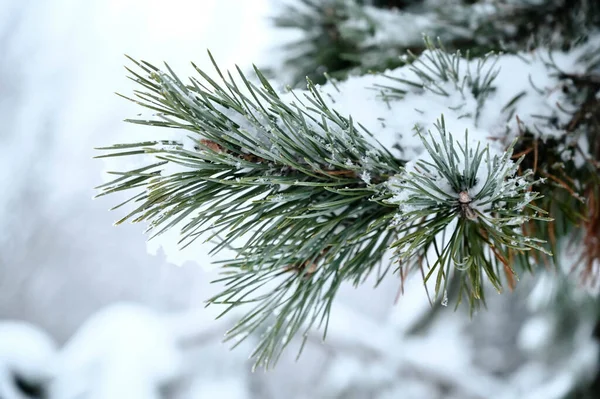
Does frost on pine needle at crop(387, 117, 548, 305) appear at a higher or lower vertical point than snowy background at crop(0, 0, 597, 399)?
lower

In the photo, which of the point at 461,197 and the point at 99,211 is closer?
the point at 461,197

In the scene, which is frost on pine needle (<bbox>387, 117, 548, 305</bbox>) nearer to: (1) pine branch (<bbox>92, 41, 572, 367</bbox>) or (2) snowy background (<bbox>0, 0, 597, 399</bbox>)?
(1) pine branch (<bbox>92, 41, 572, 367</bbox>)

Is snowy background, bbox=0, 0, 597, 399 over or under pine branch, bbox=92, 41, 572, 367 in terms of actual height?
over

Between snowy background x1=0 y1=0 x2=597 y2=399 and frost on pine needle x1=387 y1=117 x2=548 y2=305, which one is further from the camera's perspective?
snowy background x1=0 y1=0 x2=597 y2=399

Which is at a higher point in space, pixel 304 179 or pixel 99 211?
pixel 99 211

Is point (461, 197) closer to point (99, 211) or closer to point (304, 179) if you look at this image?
point (304, 179)

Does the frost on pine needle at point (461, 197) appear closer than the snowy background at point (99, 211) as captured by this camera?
Yes

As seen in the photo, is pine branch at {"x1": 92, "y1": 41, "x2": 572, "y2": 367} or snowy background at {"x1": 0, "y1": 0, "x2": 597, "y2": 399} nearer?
pine branch at {"x1": 92, "y1": 41, "x2": 572, "y2": 367}

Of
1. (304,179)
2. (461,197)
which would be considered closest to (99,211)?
(304,179)

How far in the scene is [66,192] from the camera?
4.85m

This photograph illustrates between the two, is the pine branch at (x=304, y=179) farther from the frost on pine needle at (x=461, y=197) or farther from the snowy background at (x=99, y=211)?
the snowy background at (x=99, y=211)

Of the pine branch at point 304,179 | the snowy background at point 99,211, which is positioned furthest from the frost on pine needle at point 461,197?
the snowy background at point 99,211

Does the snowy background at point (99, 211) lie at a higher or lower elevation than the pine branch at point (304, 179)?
higher

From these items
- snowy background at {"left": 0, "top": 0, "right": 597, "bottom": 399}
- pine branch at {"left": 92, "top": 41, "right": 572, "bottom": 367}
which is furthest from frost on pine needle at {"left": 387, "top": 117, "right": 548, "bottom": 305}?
snowy background at {"left": 0, "top": 0, "right": 597, "bottom": 399}
